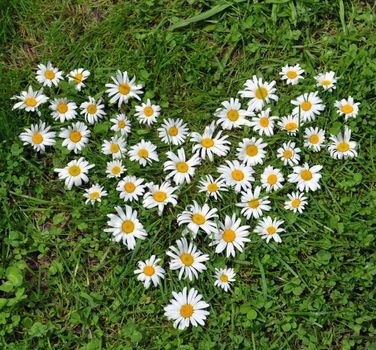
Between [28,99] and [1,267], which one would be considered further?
[28,99]

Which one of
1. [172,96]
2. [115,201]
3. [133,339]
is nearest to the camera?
[133,339]

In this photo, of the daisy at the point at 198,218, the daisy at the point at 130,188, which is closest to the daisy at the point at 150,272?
the daisy at the point at 198,218

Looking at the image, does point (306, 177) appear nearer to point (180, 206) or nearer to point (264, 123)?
point (264, 123)

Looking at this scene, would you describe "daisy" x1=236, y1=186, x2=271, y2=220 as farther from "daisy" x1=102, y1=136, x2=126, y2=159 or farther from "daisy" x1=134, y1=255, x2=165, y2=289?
"daisy" x1=102, y1=136, x2=126, y2=159

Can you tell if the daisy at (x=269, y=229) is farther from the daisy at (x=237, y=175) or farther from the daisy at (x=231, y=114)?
the daisy at (x=231, y=114)

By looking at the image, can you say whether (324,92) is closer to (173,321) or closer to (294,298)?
(294,298)

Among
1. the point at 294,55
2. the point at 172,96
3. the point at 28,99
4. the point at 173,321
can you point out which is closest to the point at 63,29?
the point at 28,99
